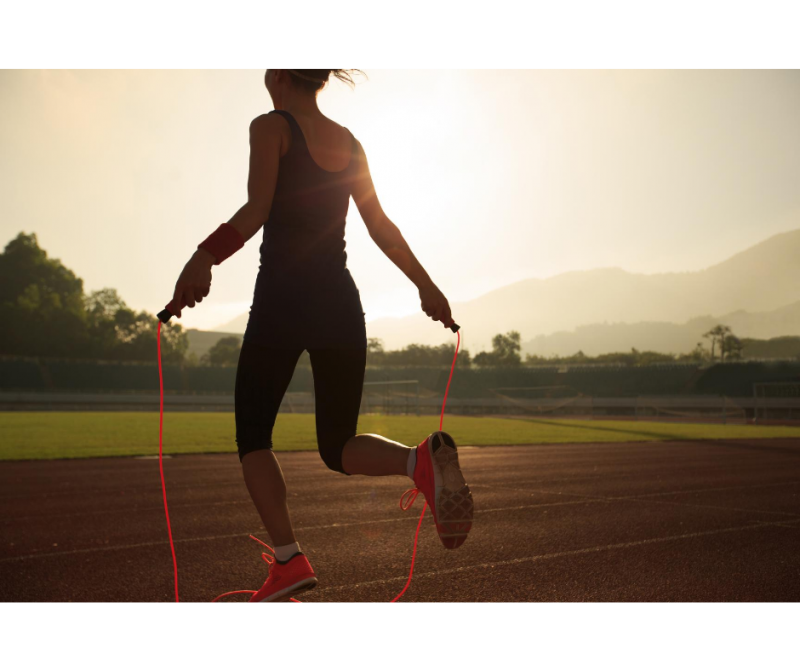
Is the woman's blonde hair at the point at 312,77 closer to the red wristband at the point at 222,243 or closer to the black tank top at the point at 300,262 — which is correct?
the black tank top at the point at 300,262

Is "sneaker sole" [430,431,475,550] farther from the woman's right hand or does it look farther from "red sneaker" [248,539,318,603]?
the woman's right hand

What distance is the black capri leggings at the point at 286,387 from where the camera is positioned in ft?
8.80

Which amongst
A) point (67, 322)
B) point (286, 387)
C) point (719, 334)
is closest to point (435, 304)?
point (286, 387)

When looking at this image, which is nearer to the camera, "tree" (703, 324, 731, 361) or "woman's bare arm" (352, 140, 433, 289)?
"woman's bare arm" (352, 140, 433, 289)

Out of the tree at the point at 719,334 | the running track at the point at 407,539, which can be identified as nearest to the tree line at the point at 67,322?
the tree at the point at 719,334

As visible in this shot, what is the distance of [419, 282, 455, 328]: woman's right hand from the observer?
10.0ft

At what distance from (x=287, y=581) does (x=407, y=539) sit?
2685 millimetres

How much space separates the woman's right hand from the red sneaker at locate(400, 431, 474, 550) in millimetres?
593

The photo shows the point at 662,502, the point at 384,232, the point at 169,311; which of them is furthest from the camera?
the point at 662,502

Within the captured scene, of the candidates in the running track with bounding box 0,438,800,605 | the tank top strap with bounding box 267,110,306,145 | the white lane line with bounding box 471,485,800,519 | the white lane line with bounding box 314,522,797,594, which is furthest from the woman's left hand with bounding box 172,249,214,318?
the white lane line with bounding box 471,485,800,519

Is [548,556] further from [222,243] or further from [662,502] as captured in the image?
[662,502]

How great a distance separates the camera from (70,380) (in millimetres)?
74562

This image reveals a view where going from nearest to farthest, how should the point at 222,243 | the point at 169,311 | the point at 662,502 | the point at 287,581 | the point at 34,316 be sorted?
the point at 169,311, the point at 222,243, the point at 287,581, the point at 662,502, the point at 34,316

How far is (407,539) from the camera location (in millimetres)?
5121
